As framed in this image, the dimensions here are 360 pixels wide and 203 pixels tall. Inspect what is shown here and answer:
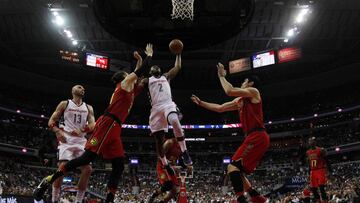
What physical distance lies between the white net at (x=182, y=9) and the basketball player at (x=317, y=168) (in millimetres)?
8364

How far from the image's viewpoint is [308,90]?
41000 mm

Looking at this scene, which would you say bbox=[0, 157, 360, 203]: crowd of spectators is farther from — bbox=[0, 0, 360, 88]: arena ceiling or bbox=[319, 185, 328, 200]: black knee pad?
bbox=[319, 185, 328, 200]: black knee pad

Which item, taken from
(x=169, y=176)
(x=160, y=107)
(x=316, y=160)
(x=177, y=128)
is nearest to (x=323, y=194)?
(x=316, y=160)

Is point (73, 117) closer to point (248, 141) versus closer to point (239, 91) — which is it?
point (239, 91)

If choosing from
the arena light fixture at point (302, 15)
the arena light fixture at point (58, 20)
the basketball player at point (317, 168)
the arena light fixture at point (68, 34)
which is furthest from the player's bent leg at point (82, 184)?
the arena light fixture at point (68, 34)

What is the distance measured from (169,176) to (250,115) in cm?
256

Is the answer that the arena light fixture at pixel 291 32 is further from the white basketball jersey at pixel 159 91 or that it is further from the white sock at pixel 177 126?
the white sock at pixel 177 126

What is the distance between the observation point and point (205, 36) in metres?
17.8

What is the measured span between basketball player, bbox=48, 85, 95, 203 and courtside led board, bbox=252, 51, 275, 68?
1919 cm

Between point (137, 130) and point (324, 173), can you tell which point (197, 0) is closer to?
point (324, 173)

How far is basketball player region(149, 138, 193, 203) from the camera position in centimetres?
805

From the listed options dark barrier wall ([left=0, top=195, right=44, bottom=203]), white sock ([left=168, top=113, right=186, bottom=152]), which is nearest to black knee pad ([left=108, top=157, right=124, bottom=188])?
white sock ([left=168, top=113, right=186, bottom=152])

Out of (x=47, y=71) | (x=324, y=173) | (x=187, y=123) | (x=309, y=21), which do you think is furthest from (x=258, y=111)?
(x=187, y=123)

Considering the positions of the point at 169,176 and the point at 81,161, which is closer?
the point at 81,161
